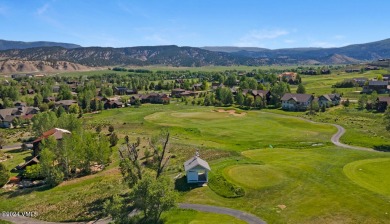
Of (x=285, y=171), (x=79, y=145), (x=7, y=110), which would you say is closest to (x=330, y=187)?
(x=285, y=171)

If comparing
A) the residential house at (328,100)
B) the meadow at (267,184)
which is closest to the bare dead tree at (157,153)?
the meadow at (267,184)

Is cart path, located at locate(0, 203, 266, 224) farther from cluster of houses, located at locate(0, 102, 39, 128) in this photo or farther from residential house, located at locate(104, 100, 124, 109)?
residential house, located at locate(104, 100, 124, 109)

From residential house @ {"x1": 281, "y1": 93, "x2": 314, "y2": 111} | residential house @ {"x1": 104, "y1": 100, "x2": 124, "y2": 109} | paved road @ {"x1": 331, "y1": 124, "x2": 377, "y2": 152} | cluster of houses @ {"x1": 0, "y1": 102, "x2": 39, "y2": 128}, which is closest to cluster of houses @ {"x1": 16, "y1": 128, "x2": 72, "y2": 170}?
cluster of houses @ {"x1": 0, "y1": 102, "x2": 39, "y2": 128}

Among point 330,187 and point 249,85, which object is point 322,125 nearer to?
point 330,187

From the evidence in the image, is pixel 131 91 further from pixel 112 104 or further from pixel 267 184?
pixel 267 184

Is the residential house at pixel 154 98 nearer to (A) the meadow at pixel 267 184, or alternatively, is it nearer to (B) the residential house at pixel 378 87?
(A) the meadow at pixel 267 184

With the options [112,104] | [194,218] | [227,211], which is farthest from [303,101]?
[194,218]
